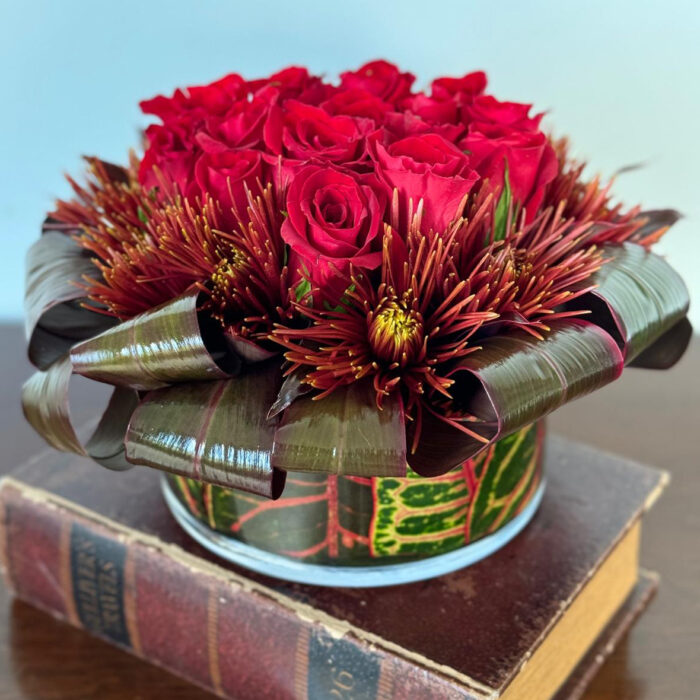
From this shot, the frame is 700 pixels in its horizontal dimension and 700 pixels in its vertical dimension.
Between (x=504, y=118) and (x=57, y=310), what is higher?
(x=504, y=118)

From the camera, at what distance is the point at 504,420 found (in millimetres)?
339

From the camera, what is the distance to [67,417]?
0.42m

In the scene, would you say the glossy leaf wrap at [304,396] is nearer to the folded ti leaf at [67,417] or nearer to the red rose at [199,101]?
the folded ti leaf at [67,417]

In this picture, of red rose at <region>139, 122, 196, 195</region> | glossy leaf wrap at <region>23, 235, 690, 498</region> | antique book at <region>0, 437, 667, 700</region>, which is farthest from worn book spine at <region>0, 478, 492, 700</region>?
red rose at <region>139, 122, 196, 195</region>

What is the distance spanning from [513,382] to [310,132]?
0.53 feet

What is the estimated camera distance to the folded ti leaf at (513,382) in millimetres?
345

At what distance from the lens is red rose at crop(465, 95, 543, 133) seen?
0.43 m

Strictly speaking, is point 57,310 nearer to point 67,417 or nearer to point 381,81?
point 67,417

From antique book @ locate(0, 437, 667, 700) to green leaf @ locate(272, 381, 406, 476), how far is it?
0.44ft

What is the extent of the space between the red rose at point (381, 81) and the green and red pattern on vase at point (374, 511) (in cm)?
20

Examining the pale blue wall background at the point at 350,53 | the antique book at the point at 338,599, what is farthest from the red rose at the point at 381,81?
the pale blue wall background at the point at 350,53

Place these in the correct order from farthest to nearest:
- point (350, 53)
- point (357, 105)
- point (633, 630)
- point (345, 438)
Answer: point (350, 53) → point (633, 630) → point (357, 105) → point (345, 438)

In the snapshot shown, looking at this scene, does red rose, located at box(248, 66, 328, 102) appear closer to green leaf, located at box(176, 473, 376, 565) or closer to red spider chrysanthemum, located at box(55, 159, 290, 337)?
red spider chrysanthemum, located at box(55, 159, 290, 337)

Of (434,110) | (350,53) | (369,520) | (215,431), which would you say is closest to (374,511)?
(369,520)
